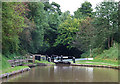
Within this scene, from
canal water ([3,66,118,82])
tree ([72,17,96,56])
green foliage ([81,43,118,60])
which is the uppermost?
tree ([72,17,96,56])

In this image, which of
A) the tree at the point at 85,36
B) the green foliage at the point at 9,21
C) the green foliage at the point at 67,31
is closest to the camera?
the green foliage at the point at 9,21

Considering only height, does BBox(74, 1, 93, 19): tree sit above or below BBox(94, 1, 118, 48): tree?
above

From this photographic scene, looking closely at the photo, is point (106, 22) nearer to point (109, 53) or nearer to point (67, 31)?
point (109, 53)

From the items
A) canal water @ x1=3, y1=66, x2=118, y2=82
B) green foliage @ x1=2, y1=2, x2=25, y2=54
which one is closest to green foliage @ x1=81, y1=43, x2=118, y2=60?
canal water @ x1=3, y1=66, x2=118, y2=82

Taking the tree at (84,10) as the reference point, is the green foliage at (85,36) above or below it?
below

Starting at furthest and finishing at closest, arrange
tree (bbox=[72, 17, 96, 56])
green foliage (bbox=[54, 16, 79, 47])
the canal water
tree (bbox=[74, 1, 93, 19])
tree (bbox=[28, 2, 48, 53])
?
tree (bbox=[74, 1, 93, 19])
green foliage (bbox=[54, 16, 79, 47])
tree (bbox=[72, 17, 96, 56])
tree (bbox=[28, 2, 48, 53])
the canal water

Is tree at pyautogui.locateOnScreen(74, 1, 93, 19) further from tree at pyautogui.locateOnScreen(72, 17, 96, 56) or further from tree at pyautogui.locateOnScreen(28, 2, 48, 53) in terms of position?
tree at pyautogui.locateOnScreen(28, 2, 48, 53)

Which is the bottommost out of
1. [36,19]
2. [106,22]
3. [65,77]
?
[65,77]

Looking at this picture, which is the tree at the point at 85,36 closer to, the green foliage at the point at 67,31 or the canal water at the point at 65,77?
the green foliage at the point at 67,31

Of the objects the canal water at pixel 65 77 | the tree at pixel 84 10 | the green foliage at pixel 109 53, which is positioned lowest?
the canal water at pixel 65 77

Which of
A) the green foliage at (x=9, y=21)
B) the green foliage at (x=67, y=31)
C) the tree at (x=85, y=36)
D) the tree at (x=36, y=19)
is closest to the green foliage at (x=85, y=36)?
the tree at (x=85, y=36)

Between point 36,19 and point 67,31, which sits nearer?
point 36,19

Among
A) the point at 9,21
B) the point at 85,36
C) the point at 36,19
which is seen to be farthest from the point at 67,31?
the point at 9,21

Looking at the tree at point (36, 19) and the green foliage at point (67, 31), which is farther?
the green foliage at point (67, 31)
